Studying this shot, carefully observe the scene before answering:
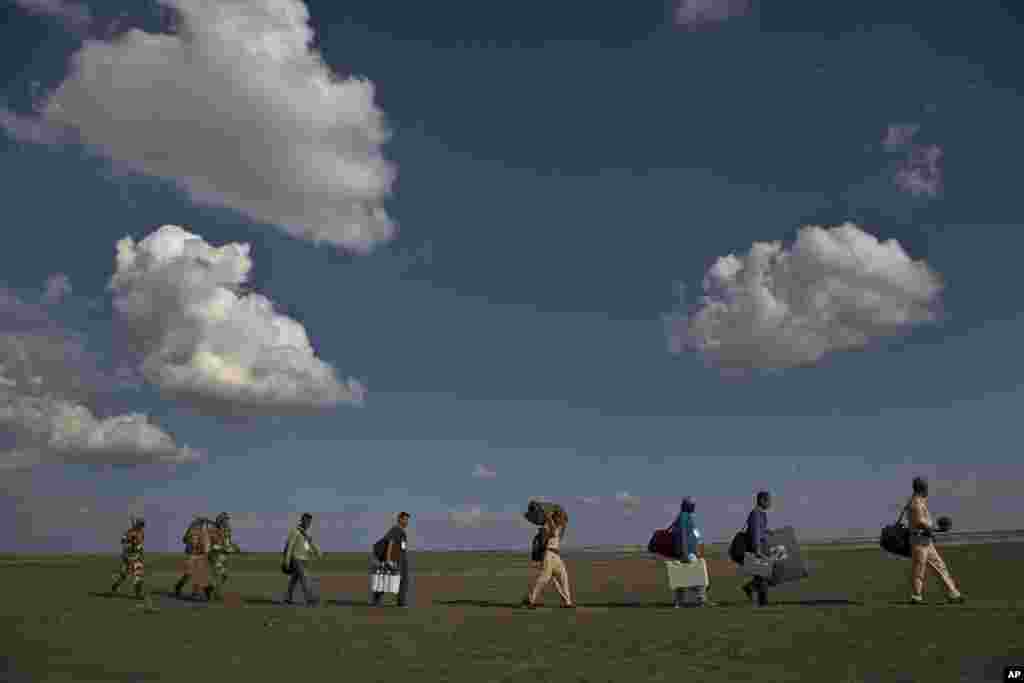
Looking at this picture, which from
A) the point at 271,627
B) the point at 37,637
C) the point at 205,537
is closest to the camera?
the point at 37,637

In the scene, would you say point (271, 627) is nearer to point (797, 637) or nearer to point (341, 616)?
point (341, 616)

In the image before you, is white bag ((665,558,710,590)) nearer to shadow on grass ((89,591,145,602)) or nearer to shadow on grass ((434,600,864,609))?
shadow on grass ((434,600,864,609))

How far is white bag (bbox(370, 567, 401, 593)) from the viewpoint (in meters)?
23.0

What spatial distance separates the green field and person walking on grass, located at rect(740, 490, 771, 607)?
419mm

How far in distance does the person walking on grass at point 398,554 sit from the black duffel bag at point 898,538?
10716mm

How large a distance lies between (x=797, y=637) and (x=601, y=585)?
1851cm

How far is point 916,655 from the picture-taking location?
12.3 metres

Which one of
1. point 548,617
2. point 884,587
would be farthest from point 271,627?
point 884,587

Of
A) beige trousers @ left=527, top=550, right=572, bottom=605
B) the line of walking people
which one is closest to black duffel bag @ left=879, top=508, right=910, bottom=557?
the line of walking people

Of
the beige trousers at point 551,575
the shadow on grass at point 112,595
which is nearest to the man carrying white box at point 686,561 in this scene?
the beige trousers at point 551,575

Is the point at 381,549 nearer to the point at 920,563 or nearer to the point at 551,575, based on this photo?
the point at 551,575

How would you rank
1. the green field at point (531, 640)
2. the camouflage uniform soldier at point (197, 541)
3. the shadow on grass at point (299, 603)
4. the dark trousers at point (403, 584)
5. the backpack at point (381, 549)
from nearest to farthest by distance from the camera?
the green field at point (531, 640) < the dark trousers at point (403, 584) < the backpack at point (381, 549) < the shadow on grass at point (299, 603) < the camouflage uniform soldier at point (197, 541)

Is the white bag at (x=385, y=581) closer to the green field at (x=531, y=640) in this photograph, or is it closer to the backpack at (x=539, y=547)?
the green field at (x=531, y=640)

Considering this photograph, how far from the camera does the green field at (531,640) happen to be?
11.9m
